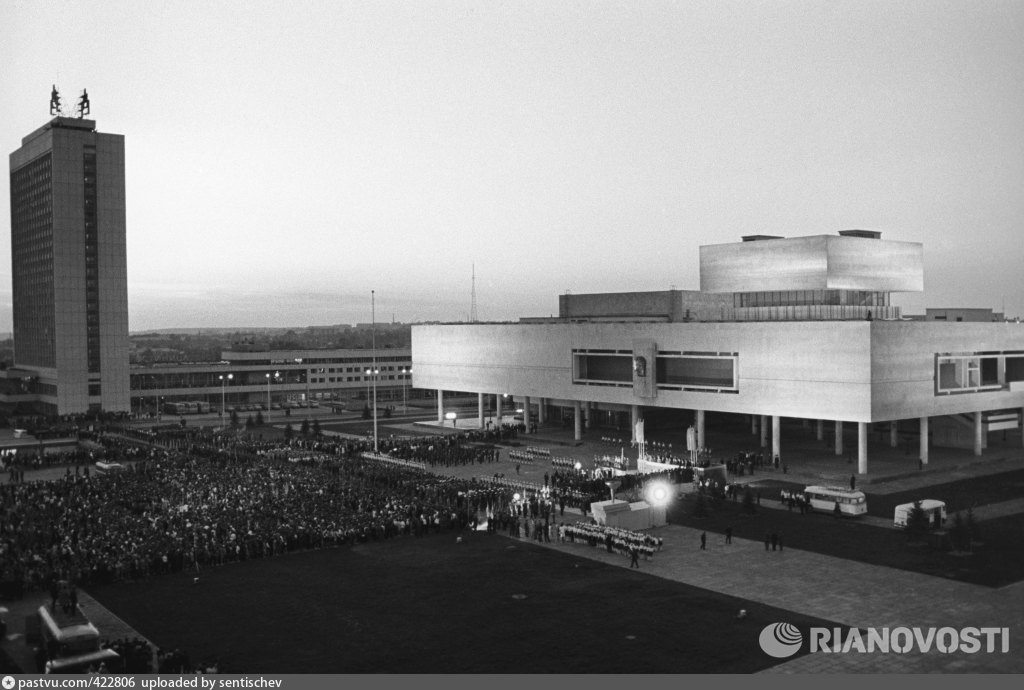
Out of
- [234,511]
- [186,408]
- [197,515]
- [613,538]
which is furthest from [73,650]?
[186,408]

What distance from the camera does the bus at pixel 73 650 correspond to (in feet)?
73.5

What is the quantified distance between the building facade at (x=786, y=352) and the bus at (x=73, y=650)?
42870mm

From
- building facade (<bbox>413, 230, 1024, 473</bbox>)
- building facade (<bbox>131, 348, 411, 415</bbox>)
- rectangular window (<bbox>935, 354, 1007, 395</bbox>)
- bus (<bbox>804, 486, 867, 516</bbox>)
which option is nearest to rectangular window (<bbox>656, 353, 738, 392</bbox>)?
building facade (<bbox>413, 230, 1024, 473</bbox>)

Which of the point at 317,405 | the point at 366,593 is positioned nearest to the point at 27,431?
the point at 317,405

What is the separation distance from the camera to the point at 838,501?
43188 millimetres

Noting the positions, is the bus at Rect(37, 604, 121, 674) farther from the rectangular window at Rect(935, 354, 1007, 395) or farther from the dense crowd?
the rectangular window at Rect(935, 354, 1007, 395)

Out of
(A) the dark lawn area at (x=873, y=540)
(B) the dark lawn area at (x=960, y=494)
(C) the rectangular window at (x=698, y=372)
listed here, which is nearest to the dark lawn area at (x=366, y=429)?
(C) the rectangular window at (x=698, y=372)

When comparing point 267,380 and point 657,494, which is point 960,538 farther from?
point 267,380

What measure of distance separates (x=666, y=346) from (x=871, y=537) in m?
31.1

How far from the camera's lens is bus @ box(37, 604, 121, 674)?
73.5 feet

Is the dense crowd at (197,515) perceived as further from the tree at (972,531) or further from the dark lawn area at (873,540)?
the tree at (972,531)

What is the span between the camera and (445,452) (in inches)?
2515

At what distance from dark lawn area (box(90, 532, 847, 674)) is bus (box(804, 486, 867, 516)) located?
14.1 meters

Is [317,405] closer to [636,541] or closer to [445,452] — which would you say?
[445,452]
